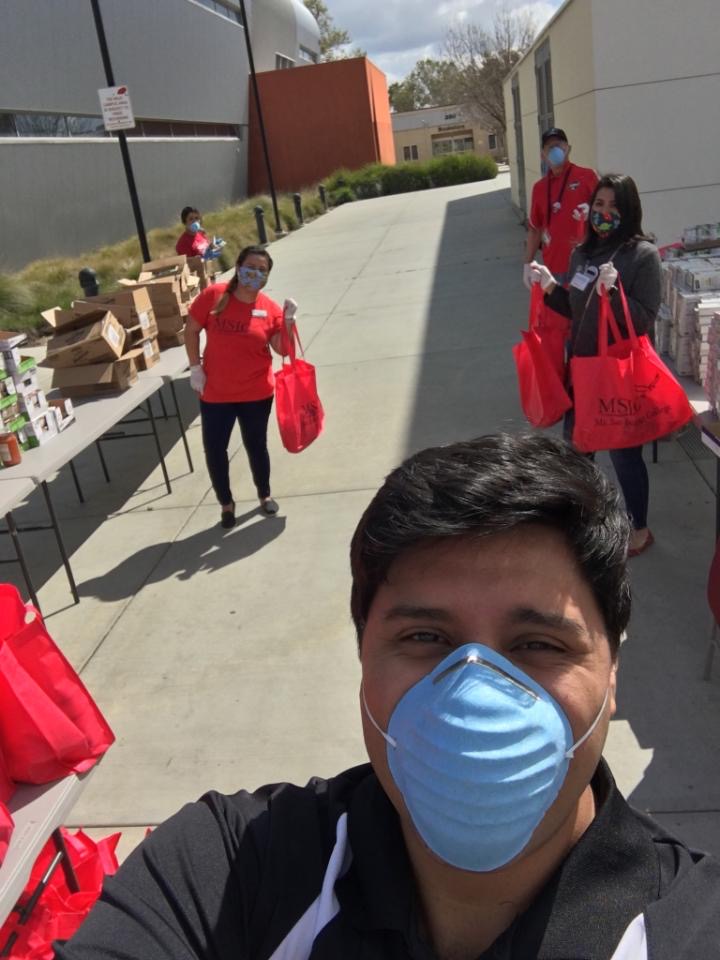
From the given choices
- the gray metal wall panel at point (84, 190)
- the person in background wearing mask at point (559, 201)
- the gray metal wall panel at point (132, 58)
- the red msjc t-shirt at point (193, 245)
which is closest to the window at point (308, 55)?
the gray metal wall panel at point (132, 58)

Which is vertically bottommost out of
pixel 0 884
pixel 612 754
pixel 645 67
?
pixel 612 754

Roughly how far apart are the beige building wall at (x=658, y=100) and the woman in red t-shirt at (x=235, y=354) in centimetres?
446

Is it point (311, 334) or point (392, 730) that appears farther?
point (311, 334)

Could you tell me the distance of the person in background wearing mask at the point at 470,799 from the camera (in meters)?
1.20

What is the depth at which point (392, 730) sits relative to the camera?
4.14ft

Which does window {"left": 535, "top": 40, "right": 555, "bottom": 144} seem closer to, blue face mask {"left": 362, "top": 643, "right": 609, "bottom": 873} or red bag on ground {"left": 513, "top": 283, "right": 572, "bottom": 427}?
red bag on ground {"left": 513, "top": 283, "right": 572, "bottom": 427}

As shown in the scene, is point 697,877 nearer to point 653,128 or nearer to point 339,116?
point 653,128

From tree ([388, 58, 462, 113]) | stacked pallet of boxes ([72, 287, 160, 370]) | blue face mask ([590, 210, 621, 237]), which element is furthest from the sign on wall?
tree ([388, 58, 462, 113])

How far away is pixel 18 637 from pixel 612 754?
7.07ft

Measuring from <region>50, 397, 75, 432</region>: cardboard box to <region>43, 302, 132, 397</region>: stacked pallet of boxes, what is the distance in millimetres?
635

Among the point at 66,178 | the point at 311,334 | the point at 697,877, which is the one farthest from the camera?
the point at 66,178

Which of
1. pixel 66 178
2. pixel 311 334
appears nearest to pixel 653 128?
pixel 311 334

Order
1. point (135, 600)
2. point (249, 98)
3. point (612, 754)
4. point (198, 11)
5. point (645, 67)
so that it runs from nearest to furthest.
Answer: point (612, 754) < point (135, 600) < point (645, 67) < point (198, 11) < point (249, 98)

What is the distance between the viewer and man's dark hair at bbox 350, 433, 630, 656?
1.30 m
